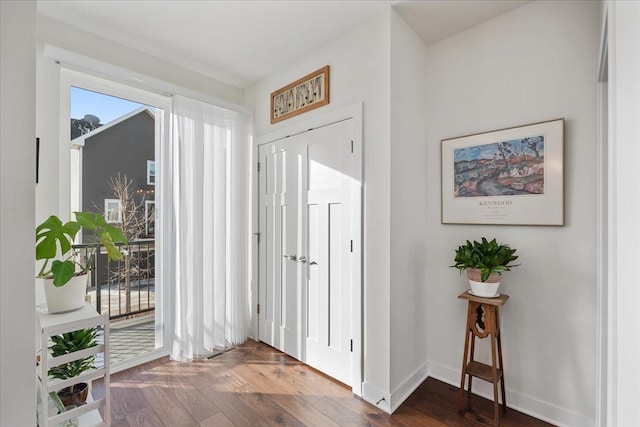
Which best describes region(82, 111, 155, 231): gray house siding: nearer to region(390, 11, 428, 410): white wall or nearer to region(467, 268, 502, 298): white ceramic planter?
region(390, 11, 428, 410): white wall

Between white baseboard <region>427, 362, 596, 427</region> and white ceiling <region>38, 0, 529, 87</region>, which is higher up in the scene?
white ceiling <region>38, 0, 529, 87</region>

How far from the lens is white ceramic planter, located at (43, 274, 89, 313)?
1591 mm

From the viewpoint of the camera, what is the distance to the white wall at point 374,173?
200cm

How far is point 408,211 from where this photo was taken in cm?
219

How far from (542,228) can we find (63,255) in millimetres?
2779

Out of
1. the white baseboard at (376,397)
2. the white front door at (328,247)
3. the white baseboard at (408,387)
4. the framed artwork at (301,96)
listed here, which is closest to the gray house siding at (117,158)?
the framed artwork at (301,96)

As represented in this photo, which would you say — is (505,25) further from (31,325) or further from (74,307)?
(74,307)

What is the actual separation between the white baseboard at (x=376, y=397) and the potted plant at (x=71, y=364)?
5.58ft

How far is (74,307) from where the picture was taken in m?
1.65

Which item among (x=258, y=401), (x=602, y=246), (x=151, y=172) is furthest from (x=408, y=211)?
(x=151, y=172)

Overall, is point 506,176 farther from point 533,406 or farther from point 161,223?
point 161,223

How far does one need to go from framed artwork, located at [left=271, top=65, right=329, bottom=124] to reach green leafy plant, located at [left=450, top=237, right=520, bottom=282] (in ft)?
5.10

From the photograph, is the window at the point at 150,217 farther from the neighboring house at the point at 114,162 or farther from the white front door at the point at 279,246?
the white front door at the point at 279,246

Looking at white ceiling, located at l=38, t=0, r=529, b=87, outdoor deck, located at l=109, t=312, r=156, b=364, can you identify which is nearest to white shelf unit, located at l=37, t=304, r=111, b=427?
outdoor deck, located at l=109, t=312, r=156, b=364
